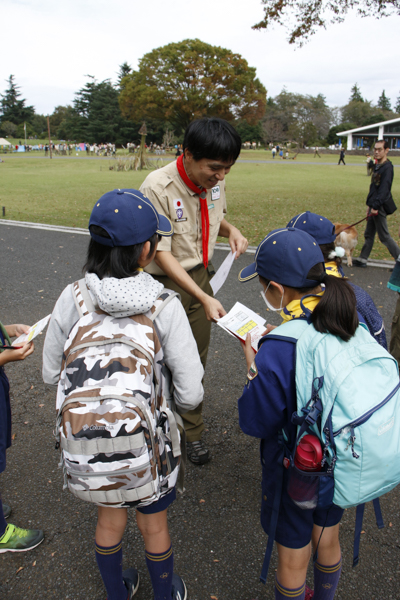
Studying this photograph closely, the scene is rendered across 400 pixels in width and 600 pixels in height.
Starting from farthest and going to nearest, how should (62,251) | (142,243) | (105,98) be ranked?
(105,98)
(62,251)
(142,243)

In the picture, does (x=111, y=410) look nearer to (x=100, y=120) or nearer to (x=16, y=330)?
A: (x=16, y=330)

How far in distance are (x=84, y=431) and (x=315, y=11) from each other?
14.5m

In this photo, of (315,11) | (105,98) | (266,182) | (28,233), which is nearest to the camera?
(28,233)

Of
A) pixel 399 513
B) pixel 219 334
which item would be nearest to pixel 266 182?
pixel 219 334

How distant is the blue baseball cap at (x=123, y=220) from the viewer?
1.51 m

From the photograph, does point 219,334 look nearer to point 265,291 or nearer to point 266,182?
point 265,291

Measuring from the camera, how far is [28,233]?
9.22 metres

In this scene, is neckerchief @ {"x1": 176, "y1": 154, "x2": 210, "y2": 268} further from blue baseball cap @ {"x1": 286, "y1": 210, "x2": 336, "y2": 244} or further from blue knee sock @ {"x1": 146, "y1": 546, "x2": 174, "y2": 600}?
blue knee sock @ {"x1": 146, "y1": 546, "x2": 174, "y2": 600}

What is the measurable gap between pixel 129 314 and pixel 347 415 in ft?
2.53

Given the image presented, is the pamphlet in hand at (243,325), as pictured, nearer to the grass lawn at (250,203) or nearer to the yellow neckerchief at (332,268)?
the yellow neckerchief at (332,268)

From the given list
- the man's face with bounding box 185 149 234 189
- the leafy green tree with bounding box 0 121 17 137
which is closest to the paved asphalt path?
the man's face with bounding box 185 149 234 189

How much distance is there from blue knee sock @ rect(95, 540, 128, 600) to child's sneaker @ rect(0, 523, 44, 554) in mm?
632

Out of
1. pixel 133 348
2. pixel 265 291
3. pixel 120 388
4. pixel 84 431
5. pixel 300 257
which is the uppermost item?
pixel 300 257

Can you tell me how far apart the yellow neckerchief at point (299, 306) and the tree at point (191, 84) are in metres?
60.0
